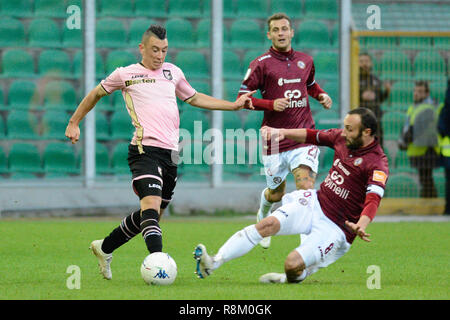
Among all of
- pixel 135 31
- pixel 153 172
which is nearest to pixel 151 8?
pixel 135 31

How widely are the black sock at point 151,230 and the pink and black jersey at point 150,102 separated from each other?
1.88ft

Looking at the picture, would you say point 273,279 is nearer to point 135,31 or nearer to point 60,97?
point 60,97

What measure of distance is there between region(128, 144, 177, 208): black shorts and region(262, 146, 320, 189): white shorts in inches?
91.4

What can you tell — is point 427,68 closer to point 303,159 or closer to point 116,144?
point 116,144

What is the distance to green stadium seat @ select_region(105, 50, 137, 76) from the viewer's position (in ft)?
51.1

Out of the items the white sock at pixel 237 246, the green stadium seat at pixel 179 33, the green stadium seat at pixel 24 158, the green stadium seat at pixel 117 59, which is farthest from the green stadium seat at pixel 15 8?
the white sock at pixel 237 246

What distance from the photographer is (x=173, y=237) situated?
11.0m

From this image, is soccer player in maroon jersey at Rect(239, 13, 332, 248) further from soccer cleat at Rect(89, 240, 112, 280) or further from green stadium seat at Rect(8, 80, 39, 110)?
green stadium seat at Rect(8, 80, 39, 110)

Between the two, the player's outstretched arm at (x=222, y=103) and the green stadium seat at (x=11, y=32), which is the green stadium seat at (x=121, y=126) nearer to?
the green stadium seat at (x=11, y=32)

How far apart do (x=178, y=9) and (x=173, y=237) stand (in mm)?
6147

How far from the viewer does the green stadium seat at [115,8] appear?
51.4ft

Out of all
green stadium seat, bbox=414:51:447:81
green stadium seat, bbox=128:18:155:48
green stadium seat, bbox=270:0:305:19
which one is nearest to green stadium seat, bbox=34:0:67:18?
green stadium seat, bbox=128:18:155:48

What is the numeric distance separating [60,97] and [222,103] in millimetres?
8419

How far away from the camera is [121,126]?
51.1 feet
